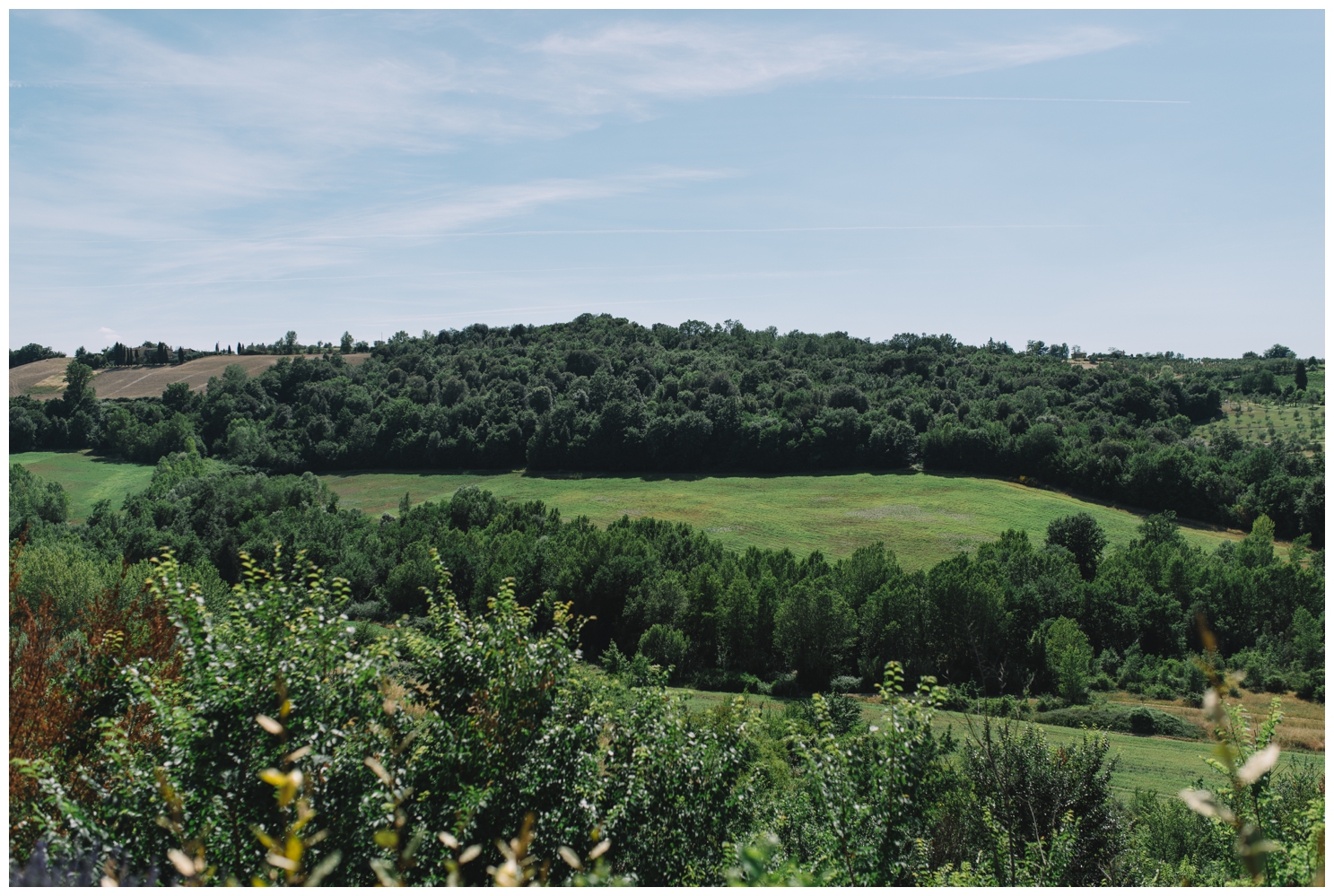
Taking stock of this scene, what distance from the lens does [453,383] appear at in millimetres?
114562

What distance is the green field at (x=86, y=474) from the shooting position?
237 ft

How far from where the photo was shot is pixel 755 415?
338 ft

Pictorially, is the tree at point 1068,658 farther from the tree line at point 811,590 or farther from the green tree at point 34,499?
the green tree at point 34,499

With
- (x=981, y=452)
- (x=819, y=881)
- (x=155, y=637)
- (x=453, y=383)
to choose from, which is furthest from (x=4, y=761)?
(x=453, y=383)

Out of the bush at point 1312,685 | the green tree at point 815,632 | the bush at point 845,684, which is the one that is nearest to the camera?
the bush at point 1312,685

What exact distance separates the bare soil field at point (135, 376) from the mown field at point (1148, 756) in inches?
3202

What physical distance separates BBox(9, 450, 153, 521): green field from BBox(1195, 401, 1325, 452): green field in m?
105

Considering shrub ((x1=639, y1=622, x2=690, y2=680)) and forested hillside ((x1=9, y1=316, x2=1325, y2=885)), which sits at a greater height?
forested hillside ((x1=9, y1=316, x2=1325, y2=885))

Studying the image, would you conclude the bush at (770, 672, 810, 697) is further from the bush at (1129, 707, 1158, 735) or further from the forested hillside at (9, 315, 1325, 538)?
the forested hillside at (9, 315, 1325, 538)

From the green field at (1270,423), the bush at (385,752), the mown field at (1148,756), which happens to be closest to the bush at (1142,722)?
the mown field at (1148,756)

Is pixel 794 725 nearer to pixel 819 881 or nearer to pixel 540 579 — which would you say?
pixel 819 881

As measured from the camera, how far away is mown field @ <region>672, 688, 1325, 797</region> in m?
24.7

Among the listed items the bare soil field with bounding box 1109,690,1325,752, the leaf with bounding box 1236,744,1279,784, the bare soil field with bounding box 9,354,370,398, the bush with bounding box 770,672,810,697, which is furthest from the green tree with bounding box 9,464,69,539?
the bare soil field with bounding box 1109,690,1325,752

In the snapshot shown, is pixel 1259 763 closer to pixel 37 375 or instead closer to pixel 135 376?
pixel 37 375
